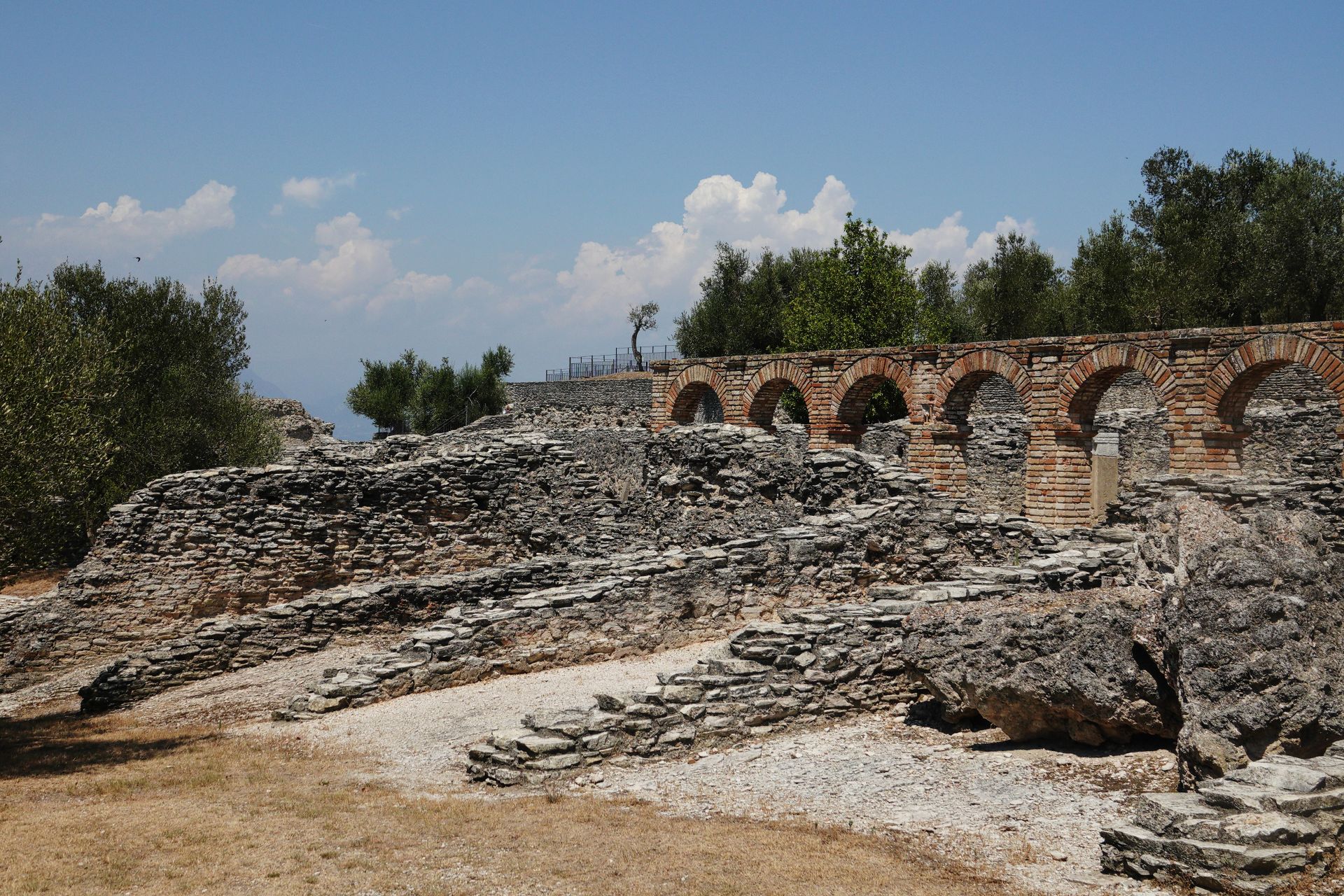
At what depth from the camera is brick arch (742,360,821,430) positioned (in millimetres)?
24391

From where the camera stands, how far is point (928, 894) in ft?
18.3

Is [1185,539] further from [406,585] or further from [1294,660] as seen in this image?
[406,585]

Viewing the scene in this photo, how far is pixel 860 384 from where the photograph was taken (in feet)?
77.2

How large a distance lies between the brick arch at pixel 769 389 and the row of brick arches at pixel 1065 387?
43 millimetres

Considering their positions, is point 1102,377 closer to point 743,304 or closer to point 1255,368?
point 1255,368

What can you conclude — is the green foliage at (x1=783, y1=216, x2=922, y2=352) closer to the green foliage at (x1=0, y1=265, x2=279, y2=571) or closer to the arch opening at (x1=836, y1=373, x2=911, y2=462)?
the arch opening at (x1=836, y1=373, x2=911, y2=462)

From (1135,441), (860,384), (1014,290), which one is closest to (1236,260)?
(1014,290)

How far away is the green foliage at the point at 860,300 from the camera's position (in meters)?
39.0

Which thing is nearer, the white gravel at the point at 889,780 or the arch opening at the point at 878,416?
the white gravel at the point at 889,780

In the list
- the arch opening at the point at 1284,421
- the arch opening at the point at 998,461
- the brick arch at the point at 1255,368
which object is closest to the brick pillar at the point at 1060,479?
the brick arch at the point at 1255,368

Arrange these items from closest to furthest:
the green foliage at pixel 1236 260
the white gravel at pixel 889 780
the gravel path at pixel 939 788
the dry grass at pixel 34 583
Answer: the gravel path at pixel 939 788 < the white gravel at pixel 889 780 < the dry grass at pixel 34 583 < the green foliage at pixel 1236 260

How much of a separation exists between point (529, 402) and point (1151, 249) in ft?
101

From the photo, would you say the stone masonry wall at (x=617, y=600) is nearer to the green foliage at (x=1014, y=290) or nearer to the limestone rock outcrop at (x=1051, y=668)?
the limestone rock outcrop at (x=1051, y=668)

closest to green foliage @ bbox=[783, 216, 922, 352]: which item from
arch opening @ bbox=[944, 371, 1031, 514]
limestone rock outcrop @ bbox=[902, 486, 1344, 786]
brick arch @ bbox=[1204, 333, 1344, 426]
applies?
arch opening @ bbox=[944, 371, 1031, 514]
